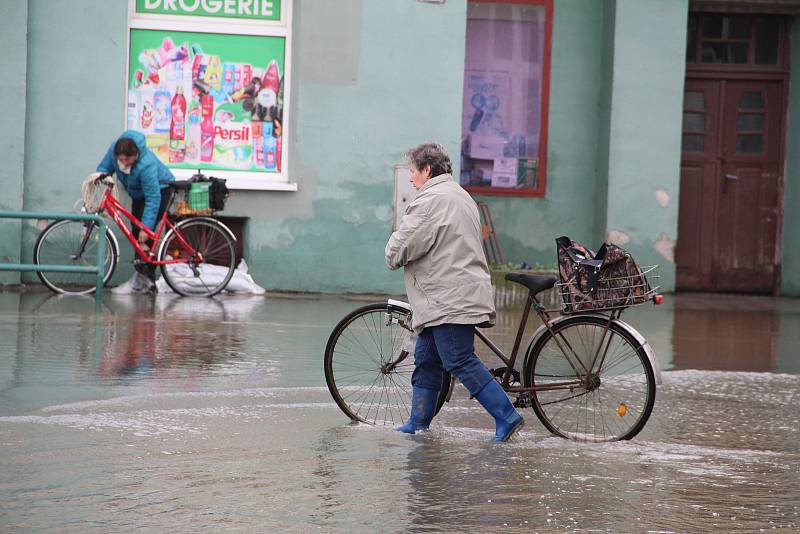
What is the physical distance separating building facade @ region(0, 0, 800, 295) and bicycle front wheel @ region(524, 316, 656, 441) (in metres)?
7.06

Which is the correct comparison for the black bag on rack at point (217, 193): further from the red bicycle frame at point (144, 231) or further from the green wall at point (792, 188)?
the green wall at point (792, 188)

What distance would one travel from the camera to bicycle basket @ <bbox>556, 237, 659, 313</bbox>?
Answer: 6.13 meters

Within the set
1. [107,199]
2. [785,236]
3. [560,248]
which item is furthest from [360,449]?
[785,236]

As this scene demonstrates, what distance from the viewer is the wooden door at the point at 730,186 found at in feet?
50.9

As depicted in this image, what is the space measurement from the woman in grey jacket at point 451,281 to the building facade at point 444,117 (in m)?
7.15

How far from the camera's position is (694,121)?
15.6 meters

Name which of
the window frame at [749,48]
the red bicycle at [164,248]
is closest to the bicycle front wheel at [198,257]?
the red bicycle at [164,248]

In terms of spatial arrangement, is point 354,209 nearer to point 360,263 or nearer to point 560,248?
point 360,263

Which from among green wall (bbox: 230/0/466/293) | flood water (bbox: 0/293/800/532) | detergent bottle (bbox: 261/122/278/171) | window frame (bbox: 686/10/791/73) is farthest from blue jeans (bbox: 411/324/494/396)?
window frame (bbox: 686/10/791/73)

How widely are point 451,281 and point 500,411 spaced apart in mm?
721

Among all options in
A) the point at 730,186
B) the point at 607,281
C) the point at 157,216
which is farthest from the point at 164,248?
the point at 730,186

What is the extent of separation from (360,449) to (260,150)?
8064mm

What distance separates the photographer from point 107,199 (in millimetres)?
12352

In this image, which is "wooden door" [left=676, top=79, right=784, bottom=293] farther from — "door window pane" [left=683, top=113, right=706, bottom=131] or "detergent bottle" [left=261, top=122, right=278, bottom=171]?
"detergent bottle" [left=261, top=122, right=278, bottom=171]
